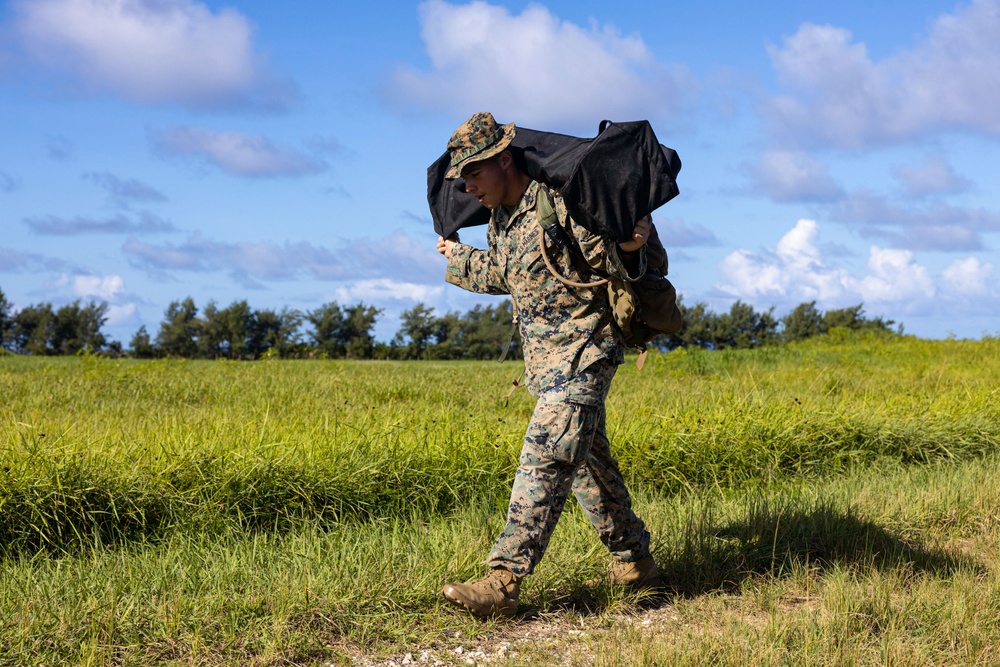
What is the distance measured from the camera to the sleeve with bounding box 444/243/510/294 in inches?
183

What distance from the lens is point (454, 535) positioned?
4.86m

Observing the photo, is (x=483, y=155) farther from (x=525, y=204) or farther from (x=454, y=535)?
(x=454, y=535)

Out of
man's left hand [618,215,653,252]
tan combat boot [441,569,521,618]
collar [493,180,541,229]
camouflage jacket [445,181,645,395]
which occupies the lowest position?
tan combat boot [441,569,521,618]

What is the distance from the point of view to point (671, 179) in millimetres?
4156

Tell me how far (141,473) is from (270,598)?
1.85 metres

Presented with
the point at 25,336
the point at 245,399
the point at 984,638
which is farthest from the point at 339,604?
the point at 25,336

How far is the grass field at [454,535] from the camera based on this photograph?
12.8 feet

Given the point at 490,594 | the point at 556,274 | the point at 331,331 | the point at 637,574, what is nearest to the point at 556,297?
the point at 556,274

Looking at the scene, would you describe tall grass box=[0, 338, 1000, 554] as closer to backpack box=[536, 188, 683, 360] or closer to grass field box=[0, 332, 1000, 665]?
grass field box=[0, 332, 1000, 665]

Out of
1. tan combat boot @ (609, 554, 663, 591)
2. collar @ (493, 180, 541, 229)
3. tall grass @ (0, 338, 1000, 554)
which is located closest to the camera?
collar @ (493, 180, 541, 229)

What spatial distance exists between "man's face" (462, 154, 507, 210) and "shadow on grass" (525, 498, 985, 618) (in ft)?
6.65

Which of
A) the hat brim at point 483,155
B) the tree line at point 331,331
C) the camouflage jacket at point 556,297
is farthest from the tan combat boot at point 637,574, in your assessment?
the tree line at point 331,331

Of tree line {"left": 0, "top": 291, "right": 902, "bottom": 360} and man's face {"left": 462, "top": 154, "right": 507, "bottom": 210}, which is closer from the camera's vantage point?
man's face {"left": 462, "top": 154, "right": 507, "bottom": 210}

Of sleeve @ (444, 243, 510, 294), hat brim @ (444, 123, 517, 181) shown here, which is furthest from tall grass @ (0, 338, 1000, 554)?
hat brim @ (444, 123, 517, 181)
